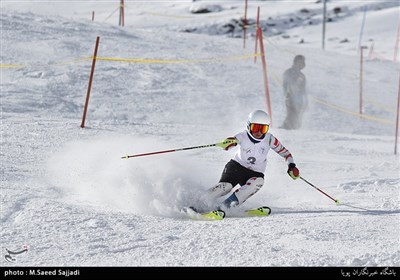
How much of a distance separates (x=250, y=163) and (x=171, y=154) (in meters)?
2.34

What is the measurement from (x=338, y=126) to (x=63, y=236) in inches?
436

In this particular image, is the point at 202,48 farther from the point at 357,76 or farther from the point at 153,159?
the point at 153,159

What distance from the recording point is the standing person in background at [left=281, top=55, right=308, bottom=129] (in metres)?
13.1

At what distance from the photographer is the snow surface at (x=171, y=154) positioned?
15.6 feet

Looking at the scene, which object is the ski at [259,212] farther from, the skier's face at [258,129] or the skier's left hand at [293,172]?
the skier's face at [258,129]

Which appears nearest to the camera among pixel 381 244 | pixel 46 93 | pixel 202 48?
pixel 381 244

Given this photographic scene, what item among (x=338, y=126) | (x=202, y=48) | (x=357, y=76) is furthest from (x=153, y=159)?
(x=357, y=76)

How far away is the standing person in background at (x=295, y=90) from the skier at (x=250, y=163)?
6356 millimetres

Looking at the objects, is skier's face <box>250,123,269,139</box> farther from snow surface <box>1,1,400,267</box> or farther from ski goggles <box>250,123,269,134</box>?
snow surface <box>1,1,400,267</box>

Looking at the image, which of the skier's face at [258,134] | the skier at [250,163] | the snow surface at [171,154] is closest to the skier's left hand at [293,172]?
the skier at [250,163]

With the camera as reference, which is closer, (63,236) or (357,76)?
(63,236)

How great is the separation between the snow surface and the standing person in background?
0.65 metres
